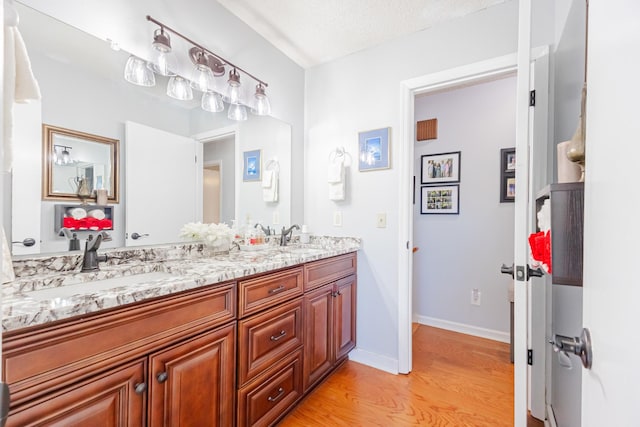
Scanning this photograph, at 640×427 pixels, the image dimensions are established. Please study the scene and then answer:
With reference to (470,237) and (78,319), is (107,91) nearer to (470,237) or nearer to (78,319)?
(78,319)

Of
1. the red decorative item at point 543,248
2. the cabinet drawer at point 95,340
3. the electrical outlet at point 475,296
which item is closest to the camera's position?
the cabinet drawer at point 95,340

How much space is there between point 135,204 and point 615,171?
1699 millimetres

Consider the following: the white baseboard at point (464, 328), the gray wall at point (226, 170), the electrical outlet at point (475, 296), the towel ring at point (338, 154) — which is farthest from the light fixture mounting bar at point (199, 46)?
the white baseboard at point (464, 328)

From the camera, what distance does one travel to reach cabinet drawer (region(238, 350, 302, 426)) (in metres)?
1.31

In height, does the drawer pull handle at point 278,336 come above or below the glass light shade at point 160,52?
below

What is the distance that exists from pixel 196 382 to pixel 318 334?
862mm

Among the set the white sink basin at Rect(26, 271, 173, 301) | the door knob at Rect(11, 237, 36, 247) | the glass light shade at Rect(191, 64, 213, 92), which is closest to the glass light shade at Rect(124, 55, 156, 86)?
the glass light shade at Rect(191, 64, 213, 92)

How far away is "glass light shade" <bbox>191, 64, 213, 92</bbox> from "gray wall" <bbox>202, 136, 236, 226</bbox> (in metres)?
0.32

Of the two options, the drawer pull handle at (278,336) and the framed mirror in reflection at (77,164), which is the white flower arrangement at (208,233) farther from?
the drawer pull handle at (278,336)

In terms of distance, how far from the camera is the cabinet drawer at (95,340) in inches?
28.1

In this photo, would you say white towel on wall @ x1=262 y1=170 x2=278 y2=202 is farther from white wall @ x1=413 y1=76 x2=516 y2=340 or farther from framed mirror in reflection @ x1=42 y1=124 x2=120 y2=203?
white wall @ x1=413 y1=76 x2=516 y2=340

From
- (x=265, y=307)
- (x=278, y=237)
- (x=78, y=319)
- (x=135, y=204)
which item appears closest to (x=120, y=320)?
(x=78, y=319)

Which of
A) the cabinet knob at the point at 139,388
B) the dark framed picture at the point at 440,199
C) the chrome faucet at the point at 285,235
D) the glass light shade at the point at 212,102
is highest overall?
the glass light shade at the point at 212,102

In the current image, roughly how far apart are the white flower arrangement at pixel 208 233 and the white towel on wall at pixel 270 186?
23.2 inches
